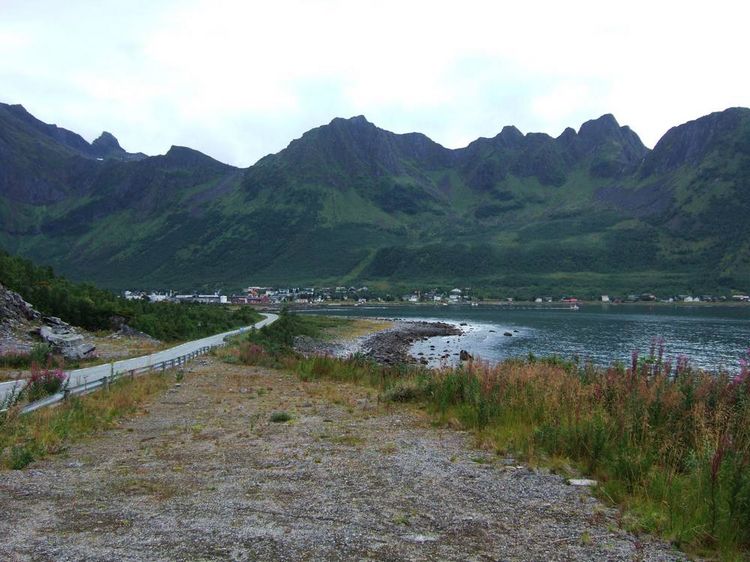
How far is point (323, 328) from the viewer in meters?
82.4

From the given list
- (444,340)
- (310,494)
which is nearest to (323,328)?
(444,340)

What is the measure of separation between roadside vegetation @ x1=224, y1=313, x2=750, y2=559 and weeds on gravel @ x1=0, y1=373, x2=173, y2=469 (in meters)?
7.75

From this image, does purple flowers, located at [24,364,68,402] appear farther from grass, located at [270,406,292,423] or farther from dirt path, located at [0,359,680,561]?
grass, located at [270,406,292,423]

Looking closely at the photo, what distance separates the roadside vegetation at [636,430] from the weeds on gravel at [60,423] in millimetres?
7749

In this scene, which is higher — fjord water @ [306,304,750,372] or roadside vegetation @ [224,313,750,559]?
roadside vegetation @ [224,313,750,559]

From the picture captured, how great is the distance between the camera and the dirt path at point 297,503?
5844mm

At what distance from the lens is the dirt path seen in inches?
→ 230

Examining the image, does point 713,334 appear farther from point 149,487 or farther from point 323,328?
point 149,487

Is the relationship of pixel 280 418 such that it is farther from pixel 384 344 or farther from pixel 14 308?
pixel 384 344

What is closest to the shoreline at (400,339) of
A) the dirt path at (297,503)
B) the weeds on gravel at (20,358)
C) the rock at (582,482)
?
the weeds on gravel at (20,358)

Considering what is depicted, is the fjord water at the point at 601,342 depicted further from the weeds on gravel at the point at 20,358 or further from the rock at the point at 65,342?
the weeds on gravel at the point at 20,358

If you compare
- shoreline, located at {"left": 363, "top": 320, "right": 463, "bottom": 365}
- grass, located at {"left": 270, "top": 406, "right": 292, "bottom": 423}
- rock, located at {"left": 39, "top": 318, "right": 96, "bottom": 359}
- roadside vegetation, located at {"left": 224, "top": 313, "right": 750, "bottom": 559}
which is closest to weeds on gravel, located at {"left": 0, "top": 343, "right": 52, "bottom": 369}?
rock, located at {"left": 39, "top": 318, "right": 96, "bottom": 359}

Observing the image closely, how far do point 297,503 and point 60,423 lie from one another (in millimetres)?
7493

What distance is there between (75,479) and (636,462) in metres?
8.47
